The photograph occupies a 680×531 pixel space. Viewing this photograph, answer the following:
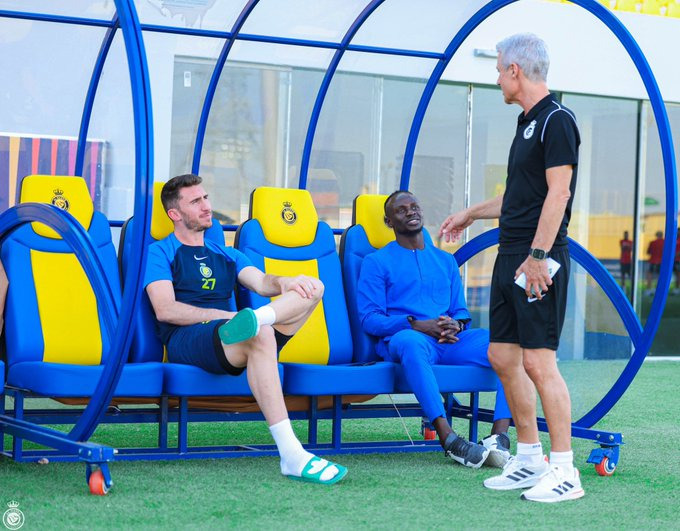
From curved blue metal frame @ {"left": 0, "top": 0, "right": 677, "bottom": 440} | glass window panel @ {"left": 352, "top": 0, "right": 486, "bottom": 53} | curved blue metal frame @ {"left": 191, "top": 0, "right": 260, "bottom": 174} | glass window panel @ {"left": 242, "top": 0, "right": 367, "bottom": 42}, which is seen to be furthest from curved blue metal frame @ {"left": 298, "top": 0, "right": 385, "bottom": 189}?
glass window panel @ {"left": 352, "top": 0, "right": 486, "bottom": 53}

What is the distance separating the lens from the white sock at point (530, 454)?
149 inches

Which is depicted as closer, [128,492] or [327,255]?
[128,492]

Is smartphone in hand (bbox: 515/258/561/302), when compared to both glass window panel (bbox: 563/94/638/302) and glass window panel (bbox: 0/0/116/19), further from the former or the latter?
glass window panel (bbox: 563/94/638/302)

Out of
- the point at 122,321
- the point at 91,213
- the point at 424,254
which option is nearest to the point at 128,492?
the point at 122,321

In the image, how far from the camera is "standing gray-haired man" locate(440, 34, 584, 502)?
354 centimetres

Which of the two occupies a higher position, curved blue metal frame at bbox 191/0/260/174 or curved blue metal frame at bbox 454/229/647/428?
curved blue metal frame at bbox 191/0/260/174

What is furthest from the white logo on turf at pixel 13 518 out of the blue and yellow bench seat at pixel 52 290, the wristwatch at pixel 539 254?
the wristwatch at pixel 539 254

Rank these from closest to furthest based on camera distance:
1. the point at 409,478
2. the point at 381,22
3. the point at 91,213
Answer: the point at 409,478 < the point at 91,213 < the point at 381,22

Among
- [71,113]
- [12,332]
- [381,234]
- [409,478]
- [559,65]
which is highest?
[559,65]

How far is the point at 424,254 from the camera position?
190 inches

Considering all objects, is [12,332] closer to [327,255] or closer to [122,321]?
[122,321]

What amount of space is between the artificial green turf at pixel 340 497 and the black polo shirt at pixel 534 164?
0.85 m

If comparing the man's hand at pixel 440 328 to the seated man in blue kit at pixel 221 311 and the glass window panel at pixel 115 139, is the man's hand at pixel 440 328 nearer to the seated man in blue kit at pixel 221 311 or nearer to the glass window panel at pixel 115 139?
the seated man in blue kit at pixel 221 311

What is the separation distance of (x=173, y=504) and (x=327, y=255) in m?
1.81
